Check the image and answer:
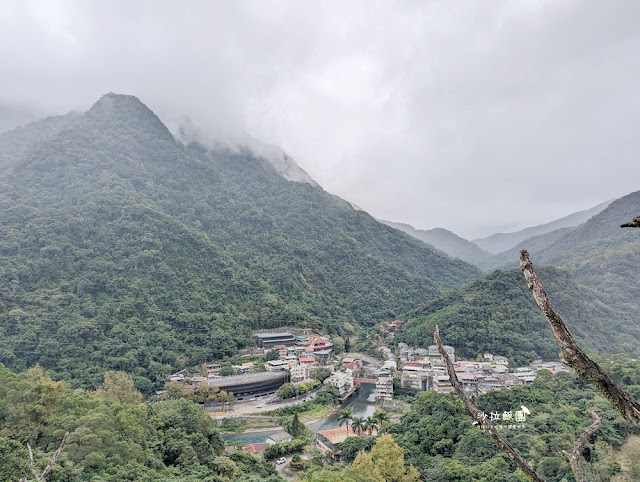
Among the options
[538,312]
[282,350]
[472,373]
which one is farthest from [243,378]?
[538,312]

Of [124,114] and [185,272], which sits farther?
[124,114]

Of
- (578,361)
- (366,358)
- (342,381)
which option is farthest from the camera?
(366,358)

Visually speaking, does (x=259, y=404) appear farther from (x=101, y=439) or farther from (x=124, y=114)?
(x=124, y=114)

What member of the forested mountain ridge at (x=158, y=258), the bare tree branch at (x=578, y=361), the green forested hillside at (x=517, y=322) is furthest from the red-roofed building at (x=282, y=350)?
the bare tree branch at (x=578, y=361)

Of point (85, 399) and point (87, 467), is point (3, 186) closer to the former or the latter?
point (85, 399)

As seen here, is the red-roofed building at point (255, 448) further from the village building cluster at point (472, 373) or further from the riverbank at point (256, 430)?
the village building cluster at point (472, 373)

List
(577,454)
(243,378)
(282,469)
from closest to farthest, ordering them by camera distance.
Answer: (577,454)
(282,469)
(243,378)
